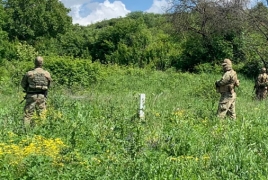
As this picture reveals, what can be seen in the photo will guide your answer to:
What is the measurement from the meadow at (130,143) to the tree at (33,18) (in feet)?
129

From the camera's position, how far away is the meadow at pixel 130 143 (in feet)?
18.4

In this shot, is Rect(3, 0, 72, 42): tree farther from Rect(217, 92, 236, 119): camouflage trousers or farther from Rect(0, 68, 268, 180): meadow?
Rect(217, 92, 236, 119): camouflage trousers

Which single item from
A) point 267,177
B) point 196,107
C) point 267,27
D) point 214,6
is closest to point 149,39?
point 214,6

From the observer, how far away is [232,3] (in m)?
28.7

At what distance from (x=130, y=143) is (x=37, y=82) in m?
3.82

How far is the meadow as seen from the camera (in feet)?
18.4

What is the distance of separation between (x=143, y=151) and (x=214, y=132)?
2.42 meters

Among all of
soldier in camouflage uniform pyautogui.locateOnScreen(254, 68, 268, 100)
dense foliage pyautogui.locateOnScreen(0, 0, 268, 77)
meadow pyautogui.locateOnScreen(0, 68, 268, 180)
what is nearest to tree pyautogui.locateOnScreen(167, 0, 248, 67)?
dense foliage pyautogui.locateOnScreen(0, 0, 268, 77)

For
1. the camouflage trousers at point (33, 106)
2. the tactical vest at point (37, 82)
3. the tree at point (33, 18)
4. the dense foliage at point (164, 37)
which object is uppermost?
the tree at point (33, 18)

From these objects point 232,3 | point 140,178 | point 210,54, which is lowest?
point 140,178

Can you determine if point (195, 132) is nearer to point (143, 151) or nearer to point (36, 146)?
point (143, 151)

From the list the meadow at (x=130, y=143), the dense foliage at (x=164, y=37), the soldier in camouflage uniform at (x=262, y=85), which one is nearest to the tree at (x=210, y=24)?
the dense foliage at (x=164, y=37)

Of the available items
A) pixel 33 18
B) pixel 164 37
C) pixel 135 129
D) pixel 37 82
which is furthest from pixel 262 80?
pixel 33 18

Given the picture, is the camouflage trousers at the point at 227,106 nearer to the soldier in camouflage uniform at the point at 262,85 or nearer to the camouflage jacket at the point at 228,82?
the camouflage jacket at the point at 228,82
